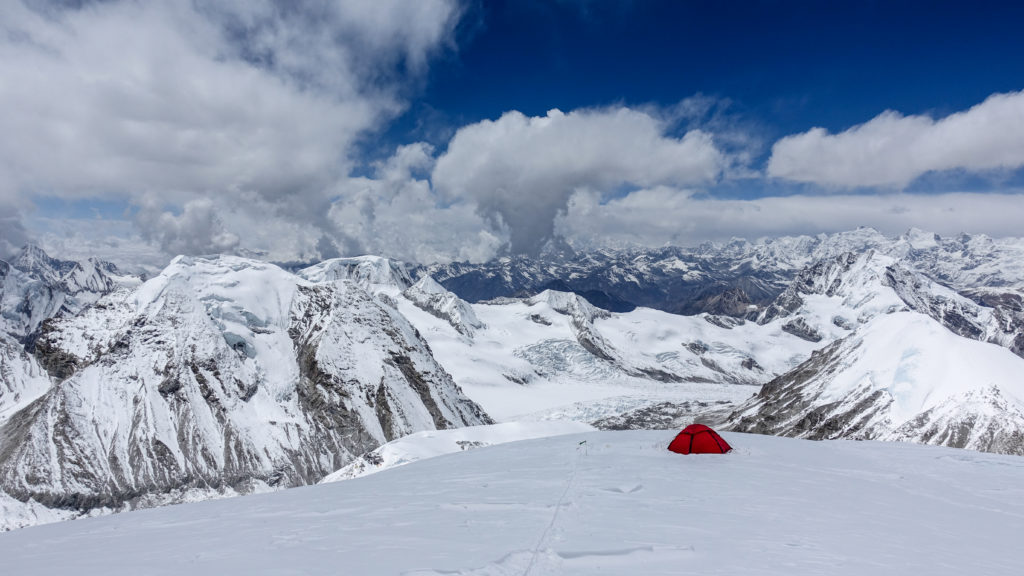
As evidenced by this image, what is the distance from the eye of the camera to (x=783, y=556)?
35.5 feet

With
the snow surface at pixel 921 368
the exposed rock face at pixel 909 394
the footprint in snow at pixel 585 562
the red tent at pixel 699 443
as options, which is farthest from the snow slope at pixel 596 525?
the snow surface at pixel 921 368

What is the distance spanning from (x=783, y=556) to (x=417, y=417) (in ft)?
526

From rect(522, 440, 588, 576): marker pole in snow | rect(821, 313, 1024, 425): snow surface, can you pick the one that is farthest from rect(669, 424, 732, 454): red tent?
rect(821, 313, 1024, 425): snow surface

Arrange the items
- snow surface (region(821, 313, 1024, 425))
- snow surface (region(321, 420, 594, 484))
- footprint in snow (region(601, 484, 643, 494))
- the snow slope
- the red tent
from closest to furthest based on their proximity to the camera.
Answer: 1. the snow slope
2. footprint in snow (region(601, 484, 643, 494))
3. the red tent
4. snow surface (region(321, 420, 594, 484))
5. snow surface (region(821, 313, 1024, 425))

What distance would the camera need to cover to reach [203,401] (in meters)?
160

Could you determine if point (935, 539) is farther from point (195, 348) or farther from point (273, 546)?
point (195, 348)

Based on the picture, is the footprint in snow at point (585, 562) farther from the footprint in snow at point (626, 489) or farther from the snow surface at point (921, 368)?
the snow surface at point (921, 368)

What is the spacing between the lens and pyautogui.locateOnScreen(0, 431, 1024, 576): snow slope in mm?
10406

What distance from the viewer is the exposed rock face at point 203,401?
5344 inches

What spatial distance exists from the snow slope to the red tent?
1.41 m

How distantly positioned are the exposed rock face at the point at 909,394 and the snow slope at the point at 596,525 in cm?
8315

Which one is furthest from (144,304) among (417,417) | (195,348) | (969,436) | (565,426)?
(969,436)

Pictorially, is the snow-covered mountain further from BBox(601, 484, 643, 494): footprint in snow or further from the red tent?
BBox(601, 484, 643, 494): footprint in snow

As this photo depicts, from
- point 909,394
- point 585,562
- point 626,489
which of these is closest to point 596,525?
point 585,562
